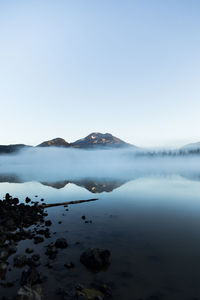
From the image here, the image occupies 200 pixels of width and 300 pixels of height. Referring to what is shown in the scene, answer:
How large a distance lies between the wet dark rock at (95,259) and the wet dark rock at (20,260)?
163 inches

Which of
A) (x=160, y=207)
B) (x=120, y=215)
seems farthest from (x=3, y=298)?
(x=160, y=207)

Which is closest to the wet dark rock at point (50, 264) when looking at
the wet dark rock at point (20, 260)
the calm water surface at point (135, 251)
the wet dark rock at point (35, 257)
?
the calm water surface at point (135, 251)

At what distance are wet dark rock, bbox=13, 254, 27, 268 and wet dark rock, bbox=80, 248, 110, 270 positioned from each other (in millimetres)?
4147

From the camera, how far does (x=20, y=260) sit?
12.9m

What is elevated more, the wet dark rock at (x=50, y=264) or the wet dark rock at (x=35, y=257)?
the wet dark rock at (x=35, y=257)

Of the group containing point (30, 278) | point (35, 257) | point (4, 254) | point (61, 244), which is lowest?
point (61, 244)

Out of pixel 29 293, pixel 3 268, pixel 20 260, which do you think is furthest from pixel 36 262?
pixel 29 293

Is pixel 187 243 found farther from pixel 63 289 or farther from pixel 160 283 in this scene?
pixel 63 289

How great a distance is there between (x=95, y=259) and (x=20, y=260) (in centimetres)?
542

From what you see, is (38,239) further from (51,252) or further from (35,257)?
(35,257)

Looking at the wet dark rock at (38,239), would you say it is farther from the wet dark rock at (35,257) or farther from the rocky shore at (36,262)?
the wet dark rock at (35,257)

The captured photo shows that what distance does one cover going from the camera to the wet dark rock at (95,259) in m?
12.5

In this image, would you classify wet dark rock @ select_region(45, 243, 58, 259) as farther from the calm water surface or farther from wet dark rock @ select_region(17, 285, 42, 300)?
wet dark rock @ select_region(17, 285, 42, 300)

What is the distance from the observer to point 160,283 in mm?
11062
